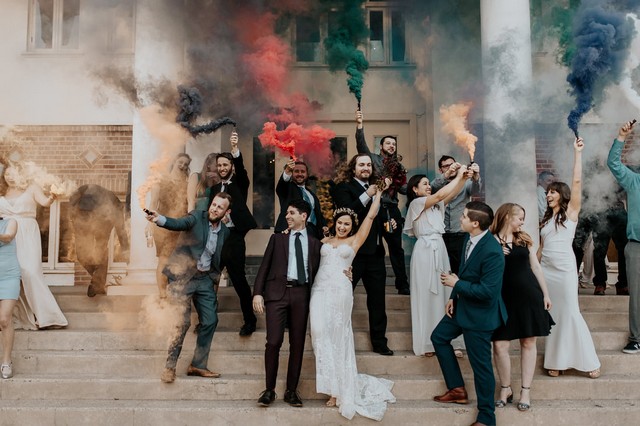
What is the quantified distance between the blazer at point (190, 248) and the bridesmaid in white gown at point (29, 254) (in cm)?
189

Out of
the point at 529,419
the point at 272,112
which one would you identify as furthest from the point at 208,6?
the point at 529,419

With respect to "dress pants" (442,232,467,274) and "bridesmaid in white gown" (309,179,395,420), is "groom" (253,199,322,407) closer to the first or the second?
"bridesmaid in white gown" (309,179,395,420)

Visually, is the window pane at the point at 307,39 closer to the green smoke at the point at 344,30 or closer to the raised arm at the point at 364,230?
the green smoke at the point at 344,30

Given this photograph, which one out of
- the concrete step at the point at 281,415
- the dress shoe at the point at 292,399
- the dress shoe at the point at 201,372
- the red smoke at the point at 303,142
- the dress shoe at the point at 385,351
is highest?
the red smoke at the point at 303,142

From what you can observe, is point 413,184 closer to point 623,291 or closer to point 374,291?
point 374,291

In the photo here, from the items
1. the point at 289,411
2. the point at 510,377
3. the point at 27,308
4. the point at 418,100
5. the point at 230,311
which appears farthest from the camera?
the point at 418,100

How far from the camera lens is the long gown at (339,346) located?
204 inches

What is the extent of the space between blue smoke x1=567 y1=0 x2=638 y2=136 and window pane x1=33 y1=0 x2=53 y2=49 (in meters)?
8.68

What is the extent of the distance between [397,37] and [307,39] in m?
1.71

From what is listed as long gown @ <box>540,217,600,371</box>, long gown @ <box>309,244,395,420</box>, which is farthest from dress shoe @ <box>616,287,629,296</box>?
long gown @ <box>309,244,395,420</box>

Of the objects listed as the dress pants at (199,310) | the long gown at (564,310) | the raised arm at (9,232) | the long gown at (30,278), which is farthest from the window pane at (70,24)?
the long gown at (564,310)

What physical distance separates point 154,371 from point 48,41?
7.04 m

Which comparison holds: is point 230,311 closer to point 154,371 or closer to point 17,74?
point 154,371

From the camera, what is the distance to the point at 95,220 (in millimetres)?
8219
